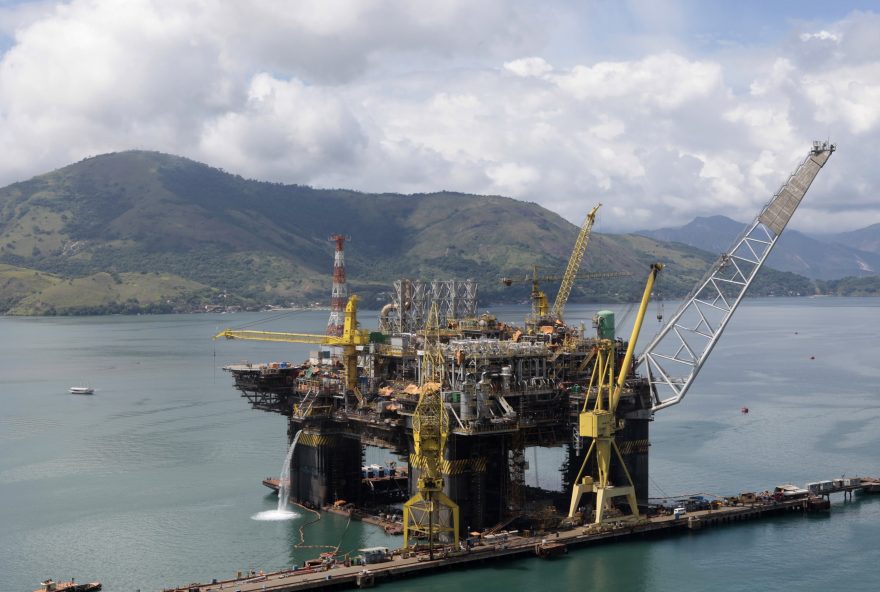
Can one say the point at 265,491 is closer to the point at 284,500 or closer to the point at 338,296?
the point at 284,500

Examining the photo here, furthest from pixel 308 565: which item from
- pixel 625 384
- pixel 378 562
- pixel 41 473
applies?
pixel 41 473

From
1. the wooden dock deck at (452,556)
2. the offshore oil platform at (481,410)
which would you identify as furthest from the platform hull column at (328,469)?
the wooden dock deck at (452,556)

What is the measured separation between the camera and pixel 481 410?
64.1 meters

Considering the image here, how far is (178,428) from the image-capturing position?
114312 millimetres

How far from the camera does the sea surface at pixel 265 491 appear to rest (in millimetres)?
61812

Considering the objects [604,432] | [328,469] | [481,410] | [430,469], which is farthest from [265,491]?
[604,432]

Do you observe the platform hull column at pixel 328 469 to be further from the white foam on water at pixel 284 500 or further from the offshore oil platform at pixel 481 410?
the white foam on water at pixel 284 500

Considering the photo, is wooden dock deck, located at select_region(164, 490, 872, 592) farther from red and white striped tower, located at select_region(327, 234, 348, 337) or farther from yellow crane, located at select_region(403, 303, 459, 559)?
red and white striped tower, located at select_region(327, 234, 348, 337)

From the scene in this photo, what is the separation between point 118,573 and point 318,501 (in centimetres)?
1662

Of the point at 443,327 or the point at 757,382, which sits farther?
the point at 757,382

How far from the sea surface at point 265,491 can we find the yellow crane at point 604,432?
335 centimetres

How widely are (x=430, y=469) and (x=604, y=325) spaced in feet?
62.1

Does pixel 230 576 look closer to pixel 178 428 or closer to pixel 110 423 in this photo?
pixel 178 428

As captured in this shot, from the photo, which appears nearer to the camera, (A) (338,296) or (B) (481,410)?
(B) (481,410)
